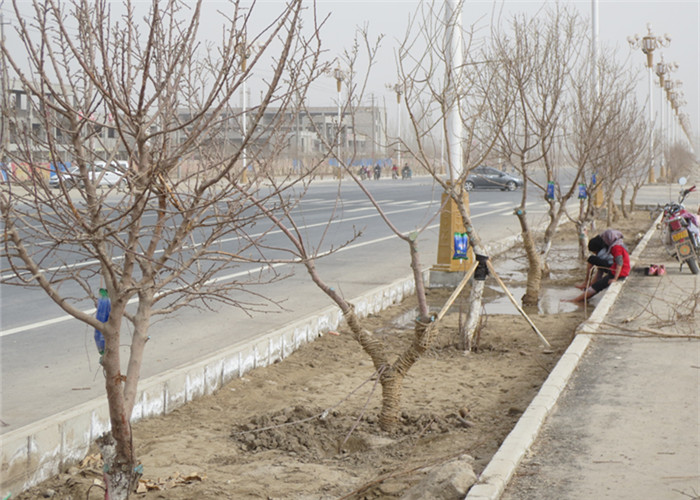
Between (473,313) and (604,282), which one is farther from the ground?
(473,313)

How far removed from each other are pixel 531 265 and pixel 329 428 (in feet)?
16.0

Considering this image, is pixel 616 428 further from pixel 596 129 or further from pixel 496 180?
pixel 496 180

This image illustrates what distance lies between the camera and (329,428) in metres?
5.50

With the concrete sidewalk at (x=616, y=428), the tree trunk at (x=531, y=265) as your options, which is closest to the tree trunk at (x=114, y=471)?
the concrete sidewalk at (x=616, y=428)

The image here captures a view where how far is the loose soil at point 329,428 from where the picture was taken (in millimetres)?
4461

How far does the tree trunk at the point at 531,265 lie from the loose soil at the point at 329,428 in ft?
4.51

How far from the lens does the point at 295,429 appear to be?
5387 millimetres

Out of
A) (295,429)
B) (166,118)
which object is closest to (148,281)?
(166,118)

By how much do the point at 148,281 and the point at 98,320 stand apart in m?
0.41

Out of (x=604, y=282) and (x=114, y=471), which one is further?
(x=604, y=282)

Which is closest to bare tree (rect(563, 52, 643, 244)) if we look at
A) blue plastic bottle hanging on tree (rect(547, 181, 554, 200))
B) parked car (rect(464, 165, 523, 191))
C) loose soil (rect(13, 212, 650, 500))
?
blue plastic bottle hanging on tree (rect(547, 181, 554, 200))

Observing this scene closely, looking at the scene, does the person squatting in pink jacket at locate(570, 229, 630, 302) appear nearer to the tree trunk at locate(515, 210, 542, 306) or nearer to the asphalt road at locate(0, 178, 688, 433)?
the tree trunk at locate(515, 210, 542, 306)

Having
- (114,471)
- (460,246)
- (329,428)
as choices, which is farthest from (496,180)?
(114,471)

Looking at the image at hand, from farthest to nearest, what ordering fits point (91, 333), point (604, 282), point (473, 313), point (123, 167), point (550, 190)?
point (550, 190) < point (604, 282) < point (91, 333) < point (473, 313) < point (123, 167)
